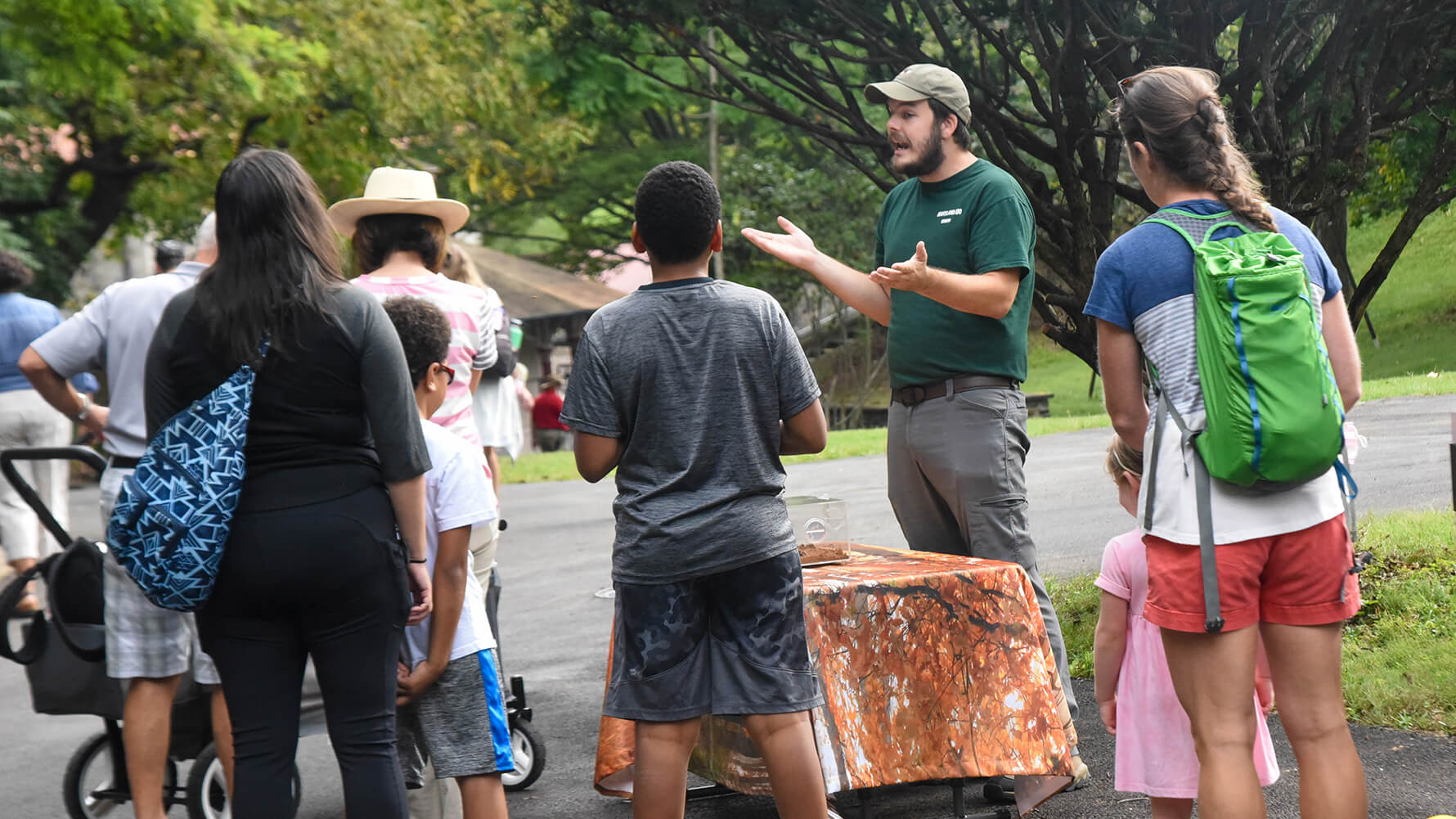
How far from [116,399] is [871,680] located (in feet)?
7.98

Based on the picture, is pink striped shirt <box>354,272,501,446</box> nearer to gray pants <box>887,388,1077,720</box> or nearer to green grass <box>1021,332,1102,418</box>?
gray pants <box>887,388,1077,720</box>

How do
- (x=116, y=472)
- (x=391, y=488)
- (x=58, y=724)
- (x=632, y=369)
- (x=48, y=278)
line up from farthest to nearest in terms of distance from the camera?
(x=48, y=278)
(x=58, y=724)
(x=116, y=472)
(x=632, y=369)
(x=391, y=488)

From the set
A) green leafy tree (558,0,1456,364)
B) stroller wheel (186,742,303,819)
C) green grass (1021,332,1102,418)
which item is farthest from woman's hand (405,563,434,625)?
green grass (1021,332,1102,418)

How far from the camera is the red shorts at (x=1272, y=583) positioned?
283 cm

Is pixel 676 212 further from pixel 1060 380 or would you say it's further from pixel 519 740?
pixel 1060 380

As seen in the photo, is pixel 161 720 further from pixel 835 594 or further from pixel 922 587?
pixel 922 587

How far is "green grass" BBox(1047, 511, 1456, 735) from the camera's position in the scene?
16.1ft

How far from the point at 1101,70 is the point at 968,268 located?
1.81 metres

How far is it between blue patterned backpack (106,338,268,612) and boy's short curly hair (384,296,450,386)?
73cm

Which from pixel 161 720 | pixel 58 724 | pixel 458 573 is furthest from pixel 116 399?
pixel 58 724

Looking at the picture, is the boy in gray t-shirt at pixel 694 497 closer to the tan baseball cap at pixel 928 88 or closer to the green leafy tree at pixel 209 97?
the tan baseball cap at pixel 928 88

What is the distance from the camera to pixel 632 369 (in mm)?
3215

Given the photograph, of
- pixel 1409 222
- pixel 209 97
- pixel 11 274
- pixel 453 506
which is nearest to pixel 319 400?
pixel 453 506

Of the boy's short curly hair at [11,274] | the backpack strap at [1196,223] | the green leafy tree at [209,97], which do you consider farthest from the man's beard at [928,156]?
the green leafy tree at [209,97]
